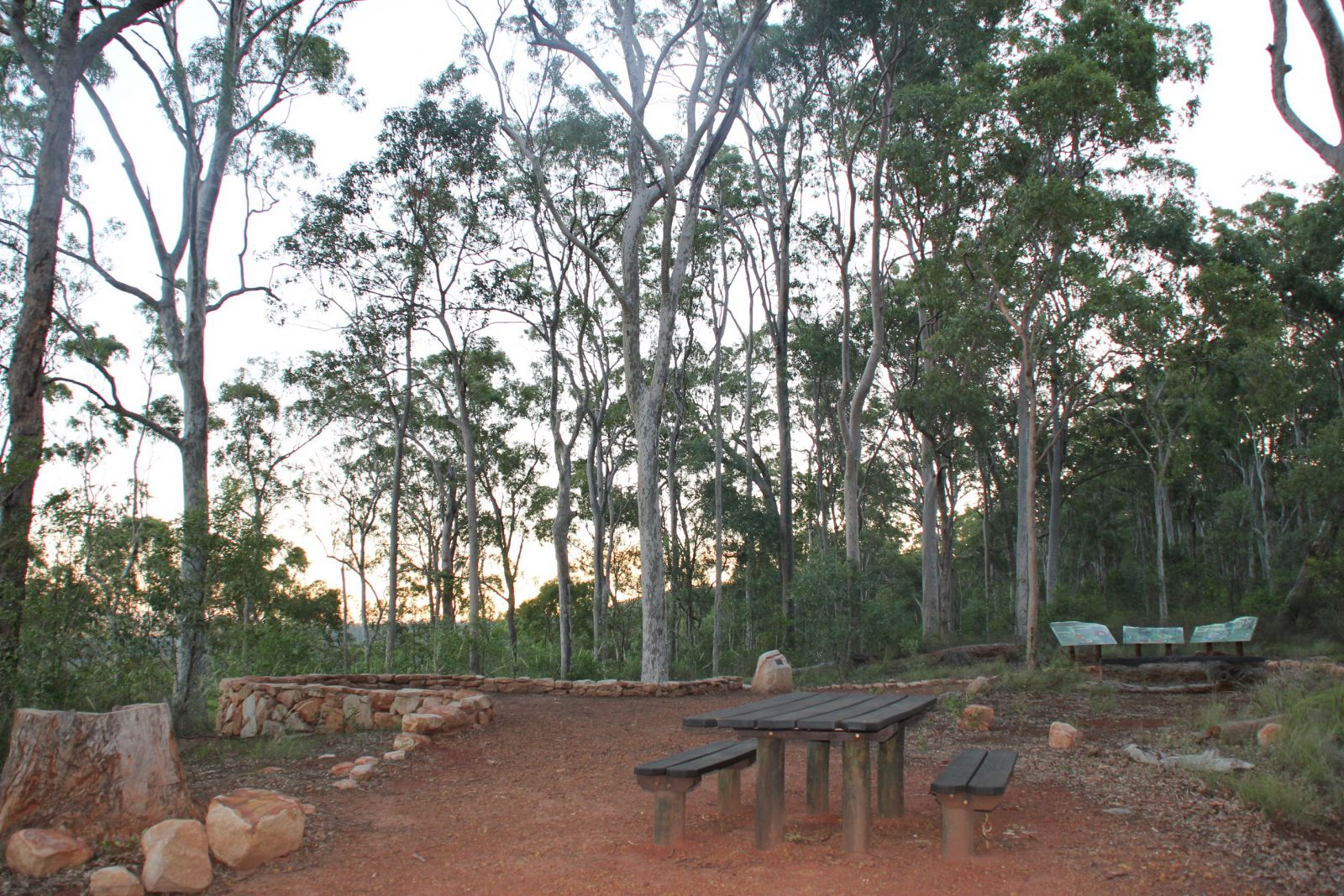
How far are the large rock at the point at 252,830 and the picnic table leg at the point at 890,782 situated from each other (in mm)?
2763

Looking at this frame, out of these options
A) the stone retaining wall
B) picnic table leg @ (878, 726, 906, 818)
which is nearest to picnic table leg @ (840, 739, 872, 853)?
picnic table leg @ (878, 726, 906, 818)

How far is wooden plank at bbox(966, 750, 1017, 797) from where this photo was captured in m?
3.19

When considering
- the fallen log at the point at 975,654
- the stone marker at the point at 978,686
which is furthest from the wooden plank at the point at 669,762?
the fallen log at the point at 975,654

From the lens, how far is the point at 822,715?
141 inches

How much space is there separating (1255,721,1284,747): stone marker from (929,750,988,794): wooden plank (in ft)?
6.85

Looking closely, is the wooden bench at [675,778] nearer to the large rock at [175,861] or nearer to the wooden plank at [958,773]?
the wooden plank at [958,773]

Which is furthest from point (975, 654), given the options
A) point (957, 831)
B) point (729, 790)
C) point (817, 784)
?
point (957, 831)

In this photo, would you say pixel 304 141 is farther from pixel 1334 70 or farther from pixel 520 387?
pixel 1334 70

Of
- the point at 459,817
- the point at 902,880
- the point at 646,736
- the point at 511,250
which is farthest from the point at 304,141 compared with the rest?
the point at 902,880

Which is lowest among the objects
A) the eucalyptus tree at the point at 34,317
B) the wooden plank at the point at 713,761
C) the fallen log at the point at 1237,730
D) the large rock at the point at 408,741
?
the large rock at the point at 408,741

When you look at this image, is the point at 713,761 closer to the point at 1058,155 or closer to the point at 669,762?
the point at 669,762

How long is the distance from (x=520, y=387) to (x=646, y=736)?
16.6m

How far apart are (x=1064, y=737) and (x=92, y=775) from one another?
19.2 ft

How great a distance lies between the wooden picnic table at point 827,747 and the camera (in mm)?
3400
